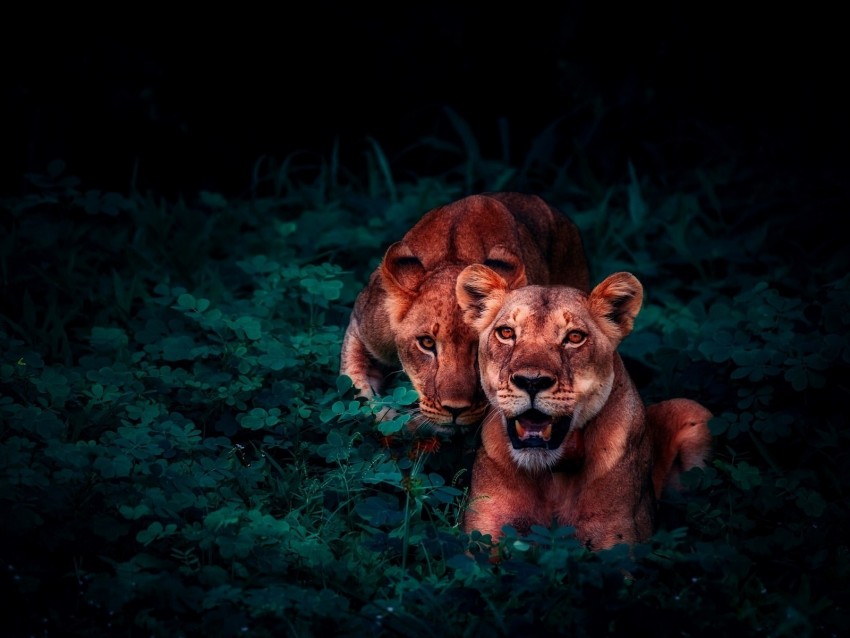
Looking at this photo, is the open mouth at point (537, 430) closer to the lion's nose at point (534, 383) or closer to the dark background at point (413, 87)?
the lion's nose at point (534, 383)

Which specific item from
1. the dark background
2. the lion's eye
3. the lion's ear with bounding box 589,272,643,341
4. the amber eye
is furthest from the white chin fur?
the dark background

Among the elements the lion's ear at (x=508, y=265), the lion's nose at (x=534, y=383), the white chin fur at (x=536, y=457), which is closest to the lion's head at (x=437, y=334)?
the lion's ear at (x=508, y=265)

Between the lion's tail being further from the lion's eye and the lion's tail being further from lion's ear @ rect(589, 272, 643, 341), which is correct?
the lion's eye

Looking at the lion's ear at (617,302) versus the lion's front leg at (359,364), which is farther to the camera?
the lion's front leg at (359,364)

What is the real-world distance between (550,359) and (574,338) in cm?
16

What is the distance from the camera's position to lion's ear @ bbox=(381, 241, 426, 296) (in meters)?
4.75

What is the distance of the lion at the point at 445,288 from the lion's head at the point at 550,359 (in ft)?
1.03

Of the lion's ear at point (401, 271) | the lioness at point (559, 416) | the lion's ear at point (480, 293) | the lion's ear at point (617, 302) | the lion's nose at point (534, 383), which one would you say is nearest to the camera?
the lion's nose at point (534, 383)

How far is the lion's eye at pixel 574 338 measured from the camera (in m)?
3.88

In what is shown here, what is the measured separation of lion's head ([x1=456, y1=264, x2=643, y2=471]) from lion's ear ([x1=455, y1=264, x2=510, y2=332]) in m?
0.03

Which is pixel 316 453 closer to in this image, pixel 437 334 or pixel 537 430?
pixel 437 334

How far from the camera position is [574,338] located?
3.88 m

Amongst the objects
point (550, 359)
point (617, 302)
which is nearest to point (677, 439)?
point (617, 302)

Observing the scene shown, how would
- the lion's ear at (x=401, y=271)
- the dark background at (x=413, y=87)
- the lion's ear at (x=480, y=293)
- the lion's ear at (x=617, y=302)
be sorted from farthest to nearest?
the dark background at (x=413, y=87) → the lion's ear at (x=401, y=271) → the lion's ear at (x=480, y=293) → the lion's ear at (x=617, y=302)
